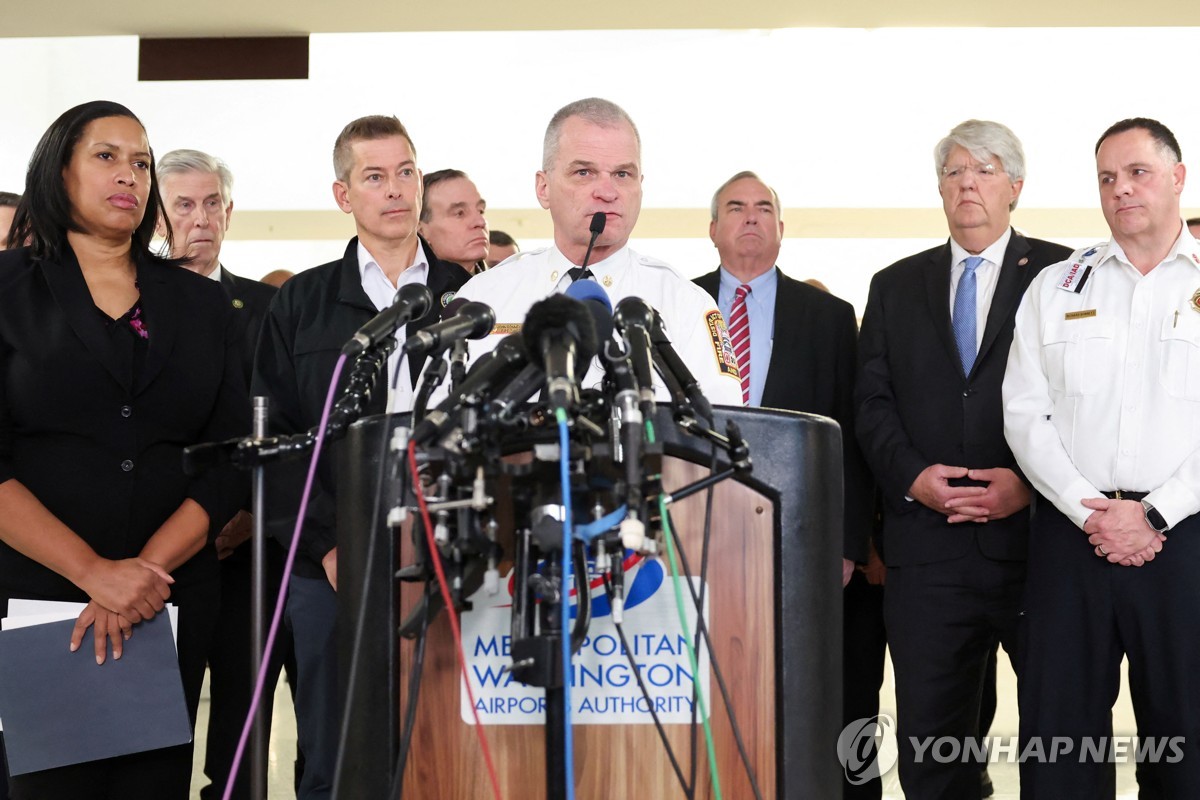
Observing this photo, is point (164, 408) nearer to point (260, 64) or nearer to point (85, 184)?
point (85, 184)

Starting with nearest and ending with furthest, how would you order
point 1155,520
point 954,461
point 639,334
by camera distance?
point 639,334, point 1155,520, point 954,461

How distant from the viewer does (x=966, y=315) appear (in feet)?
11.6

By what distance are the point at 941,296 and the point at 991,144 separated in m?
0.44

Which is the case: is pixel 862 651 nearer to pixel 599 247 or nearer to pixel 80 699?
pixel 599 247

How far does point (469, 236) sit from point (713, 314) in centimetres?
202

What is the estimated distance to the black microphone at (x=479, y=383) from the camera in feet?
4.34

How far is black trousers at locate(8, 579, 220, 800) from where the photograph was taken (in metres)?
2.32

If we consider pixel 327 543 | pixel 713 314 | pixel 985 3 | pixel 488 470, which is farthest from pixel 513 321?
pixel 985 3

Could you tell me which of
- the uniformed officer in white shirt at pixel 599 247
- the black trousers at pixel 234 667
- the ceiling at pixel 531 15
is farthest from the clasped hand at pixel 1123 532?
the ceiling at pixel 531 15

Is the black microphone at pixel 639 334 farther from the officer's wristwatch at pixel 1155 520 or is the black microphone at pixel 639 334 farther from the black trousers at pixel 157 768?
the officer's wristwatch at pixel 1155 520

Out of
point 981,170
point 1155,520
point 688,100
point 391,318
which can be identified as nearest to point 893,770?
point 1155,520

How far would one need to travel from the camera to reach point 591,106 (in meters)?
2.62

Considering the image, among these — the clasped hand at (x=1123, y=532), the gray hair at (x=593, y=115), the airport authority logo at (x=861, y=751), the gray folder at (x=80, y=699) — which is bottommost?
the airport authority logo at (x=861, y=751)

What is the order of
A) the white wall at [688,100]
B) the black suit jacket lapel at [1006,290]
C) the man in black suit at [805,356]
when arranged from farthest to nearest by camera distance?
the white wall at [688,100] → the man in black suit at [805,356] → the black suit jacket lapel at [1006,290]
